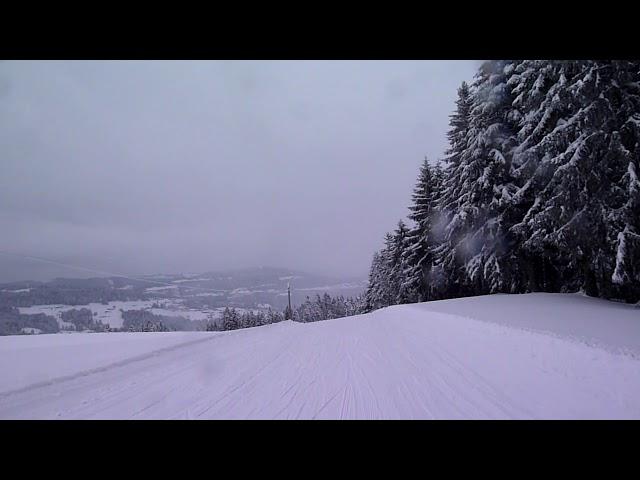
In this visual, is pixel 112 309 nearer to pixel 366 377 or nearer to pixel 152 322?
pixel 366 377

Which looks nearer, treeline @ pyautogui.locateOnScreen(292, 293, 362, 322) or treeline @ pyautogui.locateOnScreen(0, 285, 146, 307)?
treeline @ pyautogui.locateOnScreen(0, 285, 146, 307)

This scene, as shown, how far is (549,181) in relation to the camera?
41.8 feet

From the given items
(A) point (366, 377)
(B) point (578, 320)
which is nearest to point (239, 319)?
(B) point (578, 320)

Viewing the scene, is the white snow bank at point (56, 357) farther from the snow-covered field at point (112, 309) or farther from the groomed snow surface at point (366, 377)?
the snow-covered field at point (112, 309)

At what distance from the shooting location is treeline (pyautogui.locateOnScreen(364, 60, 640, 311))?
10344mm

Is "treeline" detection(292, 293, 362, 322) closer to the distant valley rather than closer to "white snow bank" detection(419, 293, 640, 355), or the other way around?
the distant valley

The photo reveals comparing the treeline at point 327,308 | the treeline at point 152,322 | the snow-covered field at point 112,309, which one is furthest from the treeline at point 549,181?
the treeline at point 327,308

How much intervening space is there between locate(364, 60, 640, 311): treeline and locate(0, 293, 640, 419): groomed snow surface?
3301 mm

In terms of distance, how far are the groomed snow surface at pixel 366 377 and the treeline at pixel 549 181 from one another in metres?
3.30

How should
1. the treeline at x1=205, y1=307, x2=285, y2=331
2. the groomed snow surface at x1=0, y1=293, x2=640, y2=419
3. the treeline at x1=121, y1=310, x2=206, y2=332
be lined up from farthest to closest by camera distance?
the treeline at x1=205, y1=307, x2=285, y2=331 < the treeline at x1=121, y1=310, x2=206, y2=332 < the groomed snow surface at x1=0, y1=293, x2=640, y2=419

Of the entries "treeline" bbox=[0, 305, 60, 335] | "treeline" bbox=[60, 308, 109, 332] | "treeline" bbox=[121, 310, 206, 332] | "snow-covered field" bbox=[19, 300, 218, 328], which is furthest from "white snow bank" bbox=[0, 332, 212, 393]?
"treeline" bbox=[60, 308, 109, 332]
